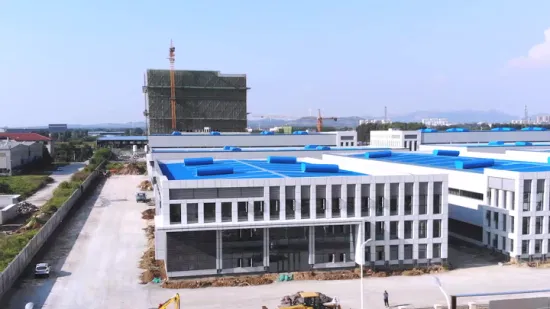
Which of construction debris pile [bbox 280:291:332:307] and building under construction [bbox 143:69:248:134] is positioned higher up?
building under construction [bbox 143:69:248:134]

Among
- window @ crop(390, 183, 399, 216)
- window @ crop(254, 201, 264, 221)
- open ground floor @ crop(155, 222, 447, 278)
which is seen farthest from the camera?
window @ crop(390, 183, 399, 216)

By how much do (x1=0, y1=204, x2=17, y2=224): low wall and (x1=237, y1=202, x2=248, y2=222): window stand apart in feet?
88.6

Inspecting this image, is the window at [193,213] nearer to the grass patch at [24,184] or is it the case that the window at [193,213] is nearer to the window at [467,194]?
the window at [467,194]

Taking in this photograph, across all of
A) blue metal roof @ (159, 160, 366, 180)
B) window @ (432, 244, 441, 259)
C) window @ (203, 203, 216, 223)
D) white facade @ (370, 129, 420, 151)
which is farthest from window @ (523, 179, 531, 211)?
white facade @ (370, 129, 420, 151)

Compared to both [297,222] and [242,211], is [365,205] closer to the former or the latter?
[297,222]

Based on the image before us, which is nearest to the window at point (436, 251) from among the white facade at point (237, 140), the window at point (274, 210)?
the window at point (274, 210)

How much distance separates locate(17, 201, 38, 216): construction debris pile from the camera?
5044 cm

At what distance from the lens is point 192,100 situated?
322 feet

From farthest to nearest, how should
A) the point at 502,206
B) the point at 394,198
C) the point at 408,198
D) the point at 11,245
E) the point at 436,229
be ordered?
the point at 11,245 → the point at 502,206 → the point at 436,229 → the point at 408,198 → the point at 394,198

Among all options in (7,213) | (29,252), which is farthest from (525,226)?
(7,213)

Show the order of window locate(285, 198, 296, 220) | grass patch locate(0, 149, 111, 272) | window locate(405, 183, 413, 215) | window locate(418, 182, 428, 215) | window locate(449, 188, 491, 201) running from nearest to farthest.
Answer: window locate(285, 198, 296, 220)
window locate(405, 183, 413, 215)
window locate(418, 182, 428, 215)
grass patch locate(0, 149, 111, 272)
window locate(449, 188, 491, 201)

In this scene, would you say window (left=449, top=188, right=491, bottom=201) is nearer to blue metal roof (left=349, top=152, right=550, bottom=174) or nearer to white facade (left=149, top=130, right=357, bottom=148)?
blue metal roof (left=349, top=152, right=550, bottom=174)

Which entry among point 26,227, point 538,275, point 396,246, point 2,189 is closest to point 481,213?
point 538,275

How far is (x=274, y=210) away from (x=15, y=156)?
6961 centimetres
